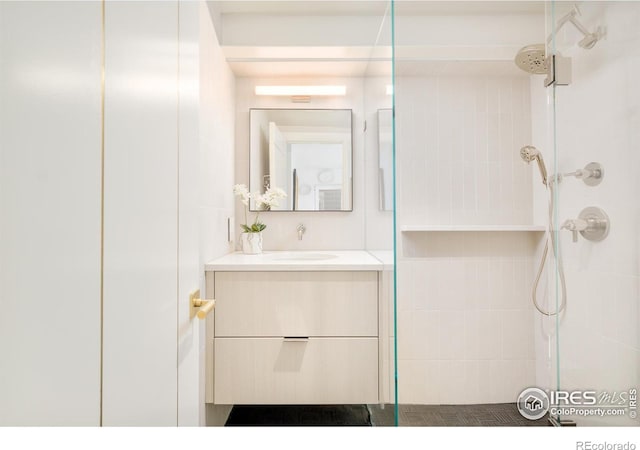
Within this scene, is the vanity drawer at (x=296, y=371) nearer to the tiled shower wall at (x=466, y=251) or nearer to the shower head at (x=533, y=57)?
the tiled shower wall at (x=466, y=251)

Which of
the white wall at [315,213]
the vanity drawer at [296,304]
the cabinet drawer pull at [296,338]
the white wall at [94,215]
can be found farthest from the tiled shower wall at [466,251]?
the white wall at [94,215]

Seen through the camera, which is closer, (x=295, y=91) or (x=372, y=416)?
(x=372, y=416)

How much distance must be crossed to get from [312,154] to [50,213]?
2.00 meters

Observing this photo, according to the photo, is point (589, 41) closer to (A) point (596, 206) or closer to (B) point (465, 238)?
(A) point (596, 206)

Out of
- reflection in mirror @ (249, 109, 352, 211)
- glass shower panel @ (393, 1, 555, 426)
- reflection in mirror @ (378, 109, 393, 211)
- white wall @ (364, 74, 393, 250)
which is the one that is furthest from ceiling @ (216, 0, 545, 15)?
reflection in mirror @ (378, 109, 393, 211)

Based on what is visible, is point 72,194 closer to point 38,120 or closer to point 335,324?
point 38,120

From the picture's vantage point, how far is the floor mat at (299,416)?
1795 millimetres

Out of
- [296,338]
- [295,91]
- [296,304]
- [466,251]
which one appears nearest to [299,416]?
[296,338]

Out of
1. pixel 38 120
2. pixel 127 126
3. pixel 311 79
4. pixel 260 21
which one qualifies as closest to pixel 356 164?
pixel 311 79

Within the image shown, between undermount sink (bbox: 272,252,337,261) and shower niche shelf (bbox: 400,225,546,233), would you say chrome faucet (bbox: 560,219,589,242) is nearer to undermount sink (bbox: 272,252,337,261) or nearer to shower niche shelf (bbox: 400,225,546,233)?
shower niche shelf (bbox: 400,225,546,233)

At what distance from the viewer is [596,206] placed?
106 centimetres

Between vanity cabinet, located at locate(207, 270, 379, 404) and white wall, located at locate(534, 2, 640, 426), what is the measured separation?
73 centimetres

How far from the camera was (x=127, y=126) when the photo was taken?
22.2 inches

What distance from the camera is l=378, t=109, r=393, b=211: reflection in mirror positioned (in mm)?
1449
